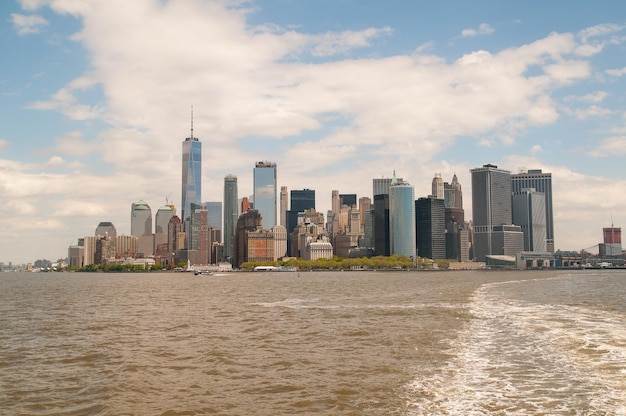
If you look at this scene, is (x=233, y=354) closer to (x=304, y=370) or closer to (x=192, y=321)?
(x=304, y=370)

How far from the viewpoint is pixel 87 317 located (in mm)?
54781

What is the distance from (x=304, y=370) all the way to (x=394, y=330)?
14317 millimetres

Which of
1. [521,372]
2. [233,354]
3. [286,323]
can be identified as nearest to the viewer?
[521,372]

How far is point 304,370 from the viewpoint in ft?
90.7

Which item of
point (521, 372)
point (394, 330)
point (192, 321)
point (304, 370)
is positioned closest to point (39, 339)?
point (192, 321)

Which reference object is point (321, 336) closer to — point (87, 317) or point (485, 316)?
point (485, 316)

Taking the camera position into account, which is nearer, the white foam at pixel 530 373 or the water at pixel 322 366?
the white foam at pixel 530 373

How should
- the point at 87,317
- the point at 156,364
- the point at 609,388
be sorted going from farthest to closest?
the point at 87,317
the point at 156,364
the point at 609,388

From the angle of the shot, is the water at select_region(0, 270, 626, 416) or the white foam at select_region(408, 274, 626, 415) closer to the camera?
the white foam at select_region(408, 274, 626, 415)

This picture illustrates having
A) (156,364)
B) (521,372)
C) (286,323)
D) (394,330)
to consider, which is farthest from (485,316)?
(156,364)

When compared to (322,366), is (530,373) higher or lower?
higher

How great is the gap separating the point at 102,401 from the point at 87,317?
34633 mm

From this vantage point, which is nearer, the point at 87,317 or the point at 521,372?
the point at 521,372

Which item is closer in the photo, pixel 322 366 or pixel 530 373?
pixel 530 373
